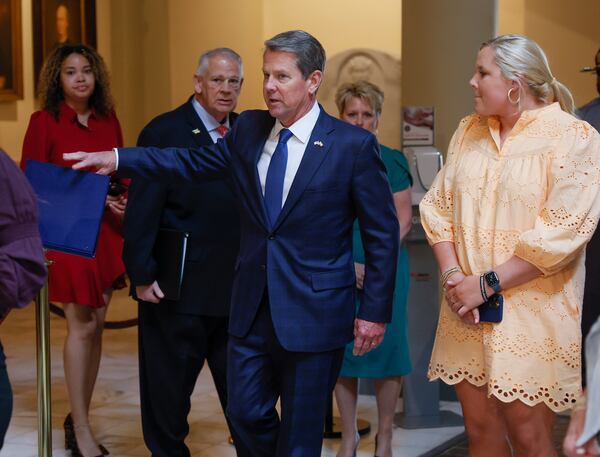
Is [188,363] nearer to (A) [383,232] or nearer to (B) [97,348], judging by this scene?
(B) [97,348]

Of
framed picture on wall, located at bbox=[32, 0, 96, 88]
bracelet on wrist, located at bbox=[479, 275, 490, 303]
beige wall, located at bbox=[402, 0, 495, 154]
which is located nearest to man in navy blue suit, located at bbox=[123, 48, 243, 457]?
bracelet on wrist, located at bbox=[479, 275, 490, 303]

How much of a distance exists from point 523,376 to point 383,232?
0.67 m

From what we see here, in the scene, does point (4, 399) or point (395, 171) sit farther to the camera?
point (395, 171)

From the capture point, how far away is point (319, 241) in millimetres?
3920

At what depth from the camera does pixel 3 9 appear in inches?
421

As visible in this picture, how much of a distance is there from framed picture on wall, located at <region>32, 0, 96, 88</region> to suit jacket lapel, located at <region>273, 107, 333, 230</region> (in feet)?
24.4

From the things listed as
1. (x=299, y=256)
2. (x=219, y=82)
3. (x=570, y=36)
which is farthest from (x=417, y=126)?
(x=570, y=36)

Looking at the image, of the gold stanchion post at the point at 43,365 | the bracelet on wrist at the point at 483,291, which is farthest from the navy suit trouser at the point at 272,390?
the gold stanchion post at the point at 43,365

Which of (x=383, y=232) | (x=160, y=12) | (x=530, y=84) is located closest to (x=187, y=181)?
(x=383, y=232)

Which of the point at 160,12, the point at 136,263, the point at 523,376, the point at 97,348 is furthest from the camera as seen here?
the point at 160,12

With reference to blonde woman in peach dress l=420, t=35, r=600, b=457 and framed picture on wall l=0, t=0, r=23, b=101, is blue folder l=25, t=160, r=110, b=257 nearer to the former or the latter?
blonde woman in peach dress l=420, t=35, r=600, b=457

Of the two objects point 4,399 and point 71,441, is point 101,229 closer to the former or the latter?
point 71,441

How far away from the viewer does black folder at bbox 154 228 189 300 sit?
15.4 ft

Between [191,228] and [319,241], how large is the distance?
0.96 meters
